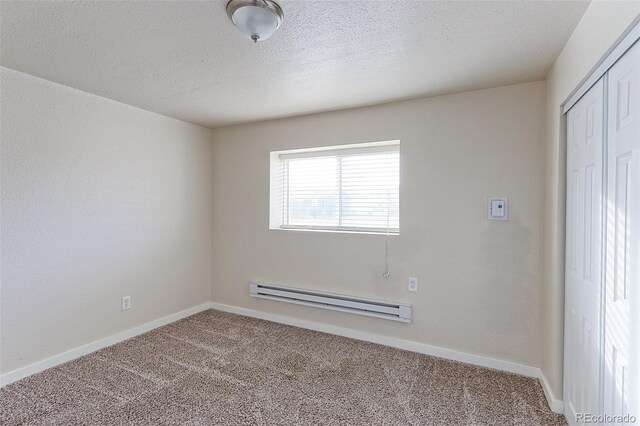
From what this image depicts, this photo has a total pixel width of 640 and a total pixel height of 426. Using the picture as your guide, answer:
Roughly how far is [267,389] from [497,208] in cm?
216

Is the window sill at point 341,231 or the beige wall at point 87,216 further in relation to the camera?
the window sill at point 341,231

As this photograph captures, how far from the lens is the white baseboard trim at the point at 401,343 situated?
246 cm

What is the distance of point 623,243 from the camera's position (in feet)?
4.09

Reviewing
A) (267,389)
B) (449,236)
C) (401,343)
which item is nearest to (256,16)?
(449,236)

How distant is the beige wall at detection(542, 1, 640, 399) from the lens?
4.58ft

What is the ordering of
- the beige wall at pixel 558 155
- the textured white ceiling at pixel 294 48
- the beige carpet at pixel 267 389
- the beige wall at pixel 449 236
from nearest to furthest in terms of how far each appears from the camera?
the beige wall at pixel 558 155
the textured white ceiling at pixel 294 48
the beige carpet at pixel 267 389
the beige wall at pixel 449 236

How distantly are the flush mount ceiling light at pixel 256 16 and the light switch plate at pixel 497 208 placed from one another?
6.53ft

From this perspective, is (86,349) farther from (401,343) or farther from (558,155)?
(558,155)

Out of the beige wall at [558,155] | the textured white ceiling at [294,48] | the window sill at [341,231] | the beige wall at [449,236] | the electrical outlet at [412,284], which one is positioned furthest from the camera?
the window sill at [341,231]

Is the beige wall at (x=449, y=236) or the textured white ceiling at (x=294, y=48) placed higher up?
the textured white ceiling at (x=294, y=48)

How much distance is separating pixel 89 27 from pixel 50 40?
13.9 inches

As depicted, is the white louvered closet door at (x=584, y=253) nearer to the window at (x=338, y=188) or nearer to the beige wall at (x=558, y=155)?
the beige wall at (x=558, y=155)

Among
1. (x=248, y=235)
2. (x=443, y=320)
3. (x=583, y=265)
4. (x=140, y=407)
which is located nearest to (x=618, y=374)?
(x=583, y=265)

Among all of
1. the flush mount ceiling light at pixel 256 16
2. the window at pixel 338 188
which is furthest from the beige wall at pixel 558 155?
the flush mount ceiling light at pixel 256 16
